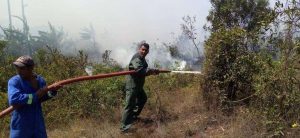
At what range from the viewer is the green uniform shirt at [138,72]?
7.70 m

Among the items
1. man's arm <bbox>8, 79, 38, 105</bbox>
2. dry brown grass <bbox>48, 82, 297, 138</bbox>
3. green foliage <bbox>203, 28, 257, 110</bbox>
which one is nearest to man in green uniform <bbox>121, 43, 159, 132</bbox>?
dry brown grass <bbox>48, 82, 297, 138</bbox>

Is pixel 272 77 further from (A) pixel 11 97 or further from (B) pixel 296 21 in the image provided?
(A) pixel 11 97

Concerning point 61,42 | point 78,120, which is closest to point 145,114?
point 78,120

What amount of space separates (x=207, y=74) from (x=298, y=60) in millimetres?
1961

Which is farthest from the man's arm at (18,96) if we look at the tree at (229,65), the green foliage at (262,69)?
the tree at (229,65)

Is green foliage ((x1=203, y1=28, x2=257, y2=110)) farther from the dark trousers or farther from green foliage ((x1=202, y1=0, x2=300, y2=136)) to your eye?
the dark trousers

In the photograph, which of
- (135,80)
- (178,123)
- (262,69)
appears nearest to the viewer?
(262,69)

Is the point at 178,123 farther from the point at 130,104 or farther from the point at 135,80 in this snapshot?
the point at 135,80

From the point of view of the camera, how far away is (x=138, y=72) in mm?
7688

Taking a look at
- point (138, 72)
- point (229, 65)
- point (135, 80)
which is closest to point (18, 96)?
point (138, 72)

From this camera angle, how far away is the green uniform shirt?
7699 millimetres

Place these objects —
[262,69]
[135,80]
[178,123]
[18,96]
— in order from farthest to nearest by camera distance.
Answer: [178,123] < [135,80] < [262,69] < [18,96]

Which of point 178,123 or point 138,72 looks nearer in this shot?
point 138,72

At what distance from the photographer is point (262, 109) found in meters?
6.70
